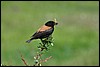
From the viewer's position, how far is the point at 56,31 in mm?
25344

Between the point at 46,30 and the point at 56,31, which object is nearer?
the point at 46,30

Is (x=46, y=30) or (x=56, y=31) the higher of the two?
(x=46, y=30)

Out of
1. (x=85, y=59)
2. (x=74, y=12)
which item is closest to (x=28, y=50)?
(x=85, y=59)

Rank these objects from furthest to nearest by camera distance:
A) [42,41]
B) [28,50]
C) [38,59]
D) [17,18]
Result: [17,18]
[28,50]
[42,41]
[38,59]

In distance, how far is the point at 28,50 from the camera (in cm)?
2088

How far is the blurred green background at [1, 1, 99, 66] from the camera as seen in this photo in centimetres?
1931

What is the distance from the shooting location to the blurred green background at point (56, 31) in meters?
19.3

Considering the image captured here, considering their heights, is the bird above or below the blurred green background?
above

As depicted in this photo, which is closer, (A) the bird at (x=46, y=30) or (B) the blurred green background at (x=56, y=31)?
(A) the bird at (x=46, y=30)

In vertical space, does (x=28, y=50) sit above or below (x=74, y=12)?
above

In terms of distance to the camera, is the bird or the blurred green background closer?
the bird

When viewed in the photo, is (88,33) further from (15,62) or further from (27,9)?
(15,62)

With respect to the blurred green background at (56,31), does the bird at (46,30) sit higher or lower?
higher

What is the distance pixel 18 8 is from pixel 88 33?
6.36 metres
